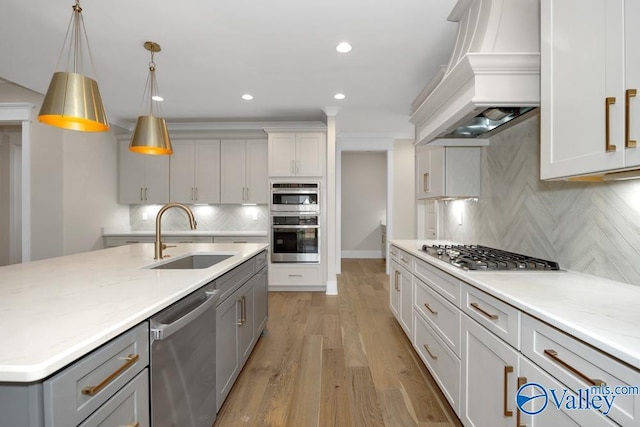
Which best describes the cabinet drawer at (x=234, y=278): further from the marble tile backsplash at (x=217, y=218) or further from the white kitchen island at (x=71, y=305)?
the marble tile backsplash at (x=217, y=218)

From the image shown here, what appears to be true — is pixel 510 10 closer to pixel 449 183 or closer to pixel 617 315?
pixel 449 183

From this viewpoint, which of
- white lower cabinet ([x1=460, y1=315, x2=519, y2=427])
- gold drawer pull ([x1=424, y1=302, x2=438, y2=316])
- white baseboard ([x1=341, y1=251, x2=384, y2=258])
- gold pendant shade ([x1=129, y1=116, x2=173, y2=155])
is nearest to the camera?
white lower cabinet ([x1=460, y1=315, x2=519, y2=427])

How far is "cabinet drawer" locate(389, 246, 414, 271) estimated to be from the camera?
103 inches

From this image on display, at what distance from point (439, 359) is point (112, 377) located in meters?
1.77

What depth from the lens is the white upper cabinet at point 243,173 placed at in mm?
4789

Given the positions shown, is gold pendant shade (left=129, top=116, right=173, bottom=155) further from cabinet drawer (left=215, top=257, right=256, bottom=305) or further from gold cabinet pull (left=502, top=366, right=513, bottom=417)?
gold cabinet pull (left=502, top=366, right=513, bottom=417)

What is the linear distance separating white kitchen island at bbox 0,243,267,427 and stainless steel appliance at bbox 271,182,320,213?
8.47 feet

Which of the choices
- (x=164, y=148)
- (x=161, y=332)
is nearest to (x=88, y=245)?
(x=164, y=148)

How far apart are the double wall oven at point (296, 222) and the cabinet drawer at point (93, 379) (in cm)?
347

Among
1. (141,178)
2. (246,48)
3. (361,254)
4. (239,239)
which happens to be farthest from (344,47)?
(361,254)

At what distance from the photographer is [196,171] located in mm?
4832

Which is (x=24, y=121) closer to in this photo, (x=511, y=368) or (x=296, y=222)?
(x=296, y=222)

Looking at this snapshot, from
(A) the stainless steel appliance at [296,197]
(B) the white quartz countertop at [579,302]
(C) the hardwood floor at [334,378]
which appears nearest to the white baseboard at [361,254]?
(A) the stainless steel appliance at [296,197]

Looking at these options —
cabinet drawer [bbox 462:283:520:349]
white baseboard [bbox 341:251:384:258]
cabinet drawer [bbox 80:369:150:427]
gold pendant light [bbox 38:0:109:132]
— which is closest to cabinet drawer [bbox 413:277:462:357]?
cabinet drawer [bbox 462:283:520:349]
